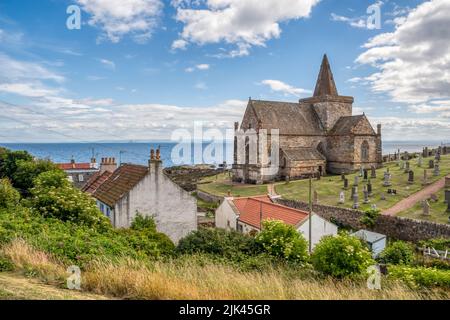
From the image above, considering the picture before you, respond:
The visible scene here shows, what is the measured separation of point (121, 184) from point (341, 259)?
1435 cm

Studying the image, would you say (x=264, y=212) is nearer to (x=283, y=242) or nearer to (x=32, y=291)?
(x=283, y=242)

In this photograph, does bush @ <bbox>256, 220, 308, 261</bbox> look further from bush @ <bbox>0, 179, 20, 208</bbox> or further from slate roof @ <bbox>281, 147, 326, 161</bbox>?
slate roof @ <bbox>281, 147, 326, 161</bbox>

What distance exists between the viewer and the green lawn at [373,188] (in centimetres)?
3091

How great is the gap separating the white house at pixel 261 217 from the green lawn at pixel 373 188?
899 cm

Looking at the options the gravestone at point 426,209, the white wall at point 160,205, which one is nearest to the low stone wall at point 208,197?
the white wall at point 160,205

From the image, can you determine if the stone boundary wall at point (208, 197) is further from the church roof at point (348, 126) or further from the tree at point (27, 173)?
the church roof at point (348, 126)

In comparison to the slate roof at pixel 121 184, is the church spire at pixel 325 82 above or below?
above

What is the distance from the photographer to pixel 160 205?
63.7 ft

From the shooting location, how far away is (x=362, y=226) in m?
26.6

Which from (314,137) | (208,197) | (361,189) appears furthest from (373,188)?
(208,197)

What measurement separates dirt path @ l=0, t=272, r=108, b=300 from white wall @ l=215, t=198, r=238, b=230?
766 inches

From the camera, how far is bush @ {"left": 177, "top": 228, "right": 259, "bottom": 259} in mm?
12768
